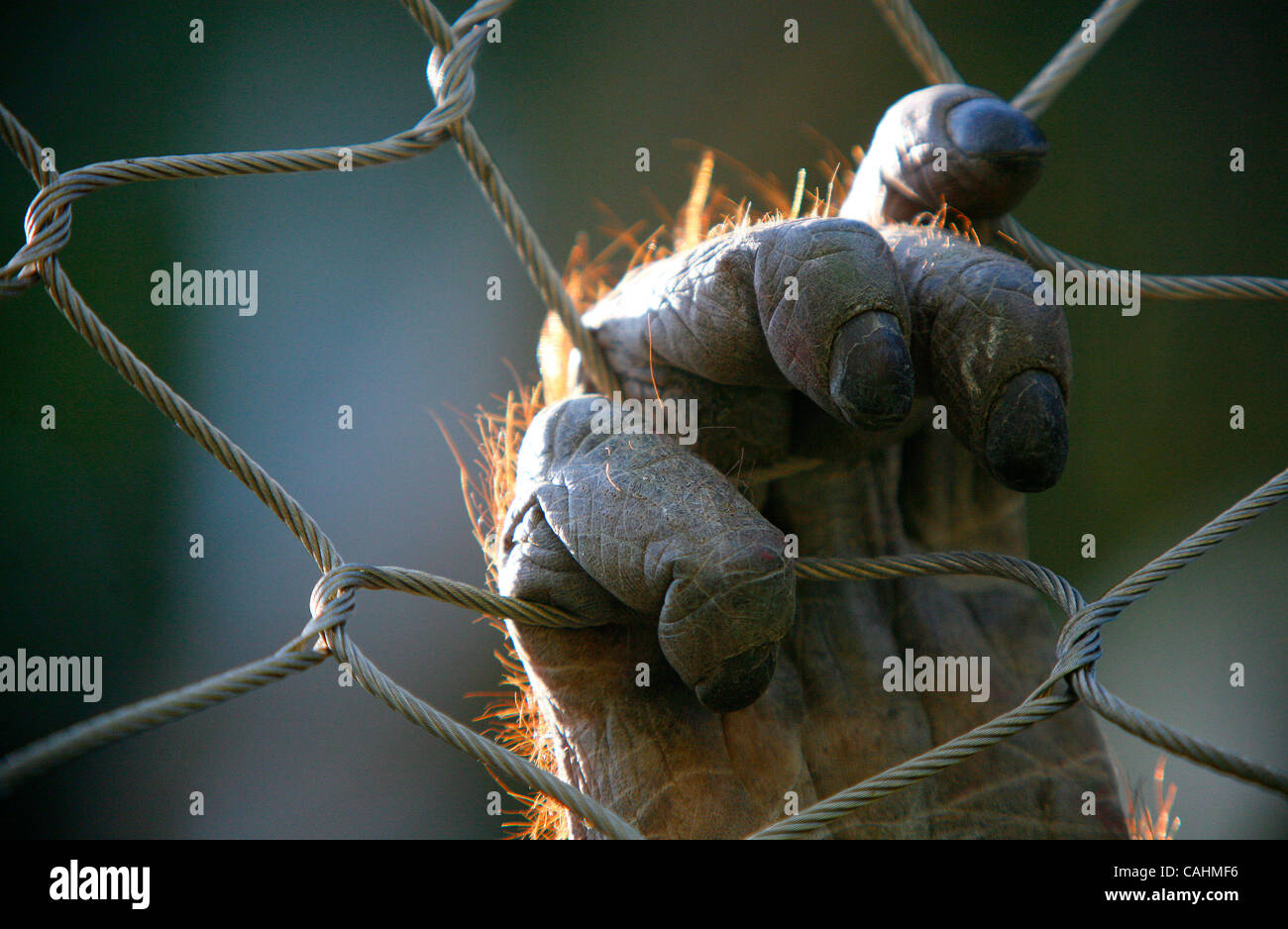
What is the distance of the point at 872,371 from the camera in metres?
0.53

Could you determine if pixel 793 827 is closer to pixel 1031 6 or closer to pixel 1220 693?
pixel 1220 693

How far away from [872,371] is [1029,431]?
0.28 ft

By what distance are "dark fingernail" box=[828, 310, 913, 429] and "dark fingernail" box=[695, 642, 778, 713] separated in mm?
132

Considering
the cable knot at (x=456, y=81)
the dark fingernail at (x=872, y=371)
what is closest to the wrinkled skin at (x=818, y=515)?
the dark fingernail at (x=872, y=371)

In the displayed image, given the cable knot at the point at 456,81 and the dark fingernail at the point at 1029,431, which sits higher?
the cable knot at the point at 456,81

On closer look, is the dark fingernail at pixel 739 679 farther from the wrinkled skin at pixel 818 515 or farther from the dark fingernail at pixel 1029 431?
the dark fingernail at pixel 1029 431

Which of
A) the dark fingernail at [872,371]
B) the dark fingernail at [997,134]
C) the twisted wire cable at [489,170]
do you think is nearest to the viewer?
the dark fingernail at [872,371]

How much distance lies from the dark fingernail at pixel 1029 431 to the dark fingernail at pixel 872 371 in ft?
0.17

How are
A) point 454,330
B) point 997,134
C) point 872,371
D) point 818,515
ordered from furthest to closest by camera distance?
point 454,330
point 818,515
point 997,134
point 872,371

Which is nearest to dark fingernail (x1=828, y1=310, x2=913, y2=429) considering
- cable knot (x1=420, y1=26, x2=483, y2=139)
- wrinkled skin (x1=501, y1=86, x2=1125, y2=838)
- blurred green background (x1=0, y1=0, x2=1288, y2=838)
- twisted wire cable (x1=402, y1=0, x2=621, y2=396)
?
wrinkled skin (x1=501, y1=86, x2=1125, y2=838)

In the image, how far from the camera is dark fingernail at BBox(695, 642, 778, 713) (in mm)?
561

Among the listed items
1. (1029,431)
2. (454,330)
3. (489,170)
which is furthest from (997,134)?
(454,330)

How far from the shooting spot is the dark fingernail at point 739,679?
22.1 inches

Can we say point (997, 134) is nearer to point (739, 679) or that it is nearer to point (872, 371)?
point (872, 371)
